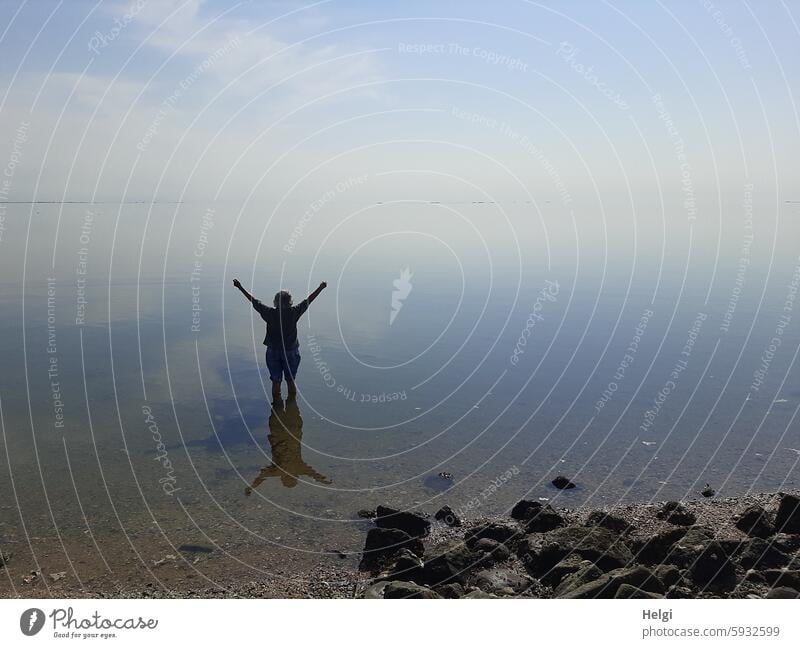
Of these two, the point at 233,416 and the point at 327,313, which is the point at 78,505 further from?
the point at 327,313

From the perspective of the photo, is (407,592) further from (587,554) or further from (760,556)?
(760,556)

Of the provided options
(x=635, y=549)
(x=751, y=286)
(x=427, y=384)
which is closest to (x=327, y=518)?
(x=635, y=549)

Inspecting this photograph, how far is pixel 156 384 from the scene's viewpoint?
1825 centimetres

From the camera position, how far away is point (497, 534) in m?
11.0

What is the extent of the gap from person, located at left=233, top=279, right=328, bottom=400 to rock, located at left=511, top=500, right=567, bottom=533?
7.31 meters

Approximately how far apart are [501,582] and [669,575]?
229 centimetres

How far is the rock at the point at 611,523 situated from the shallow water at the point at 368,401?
1.42 m
